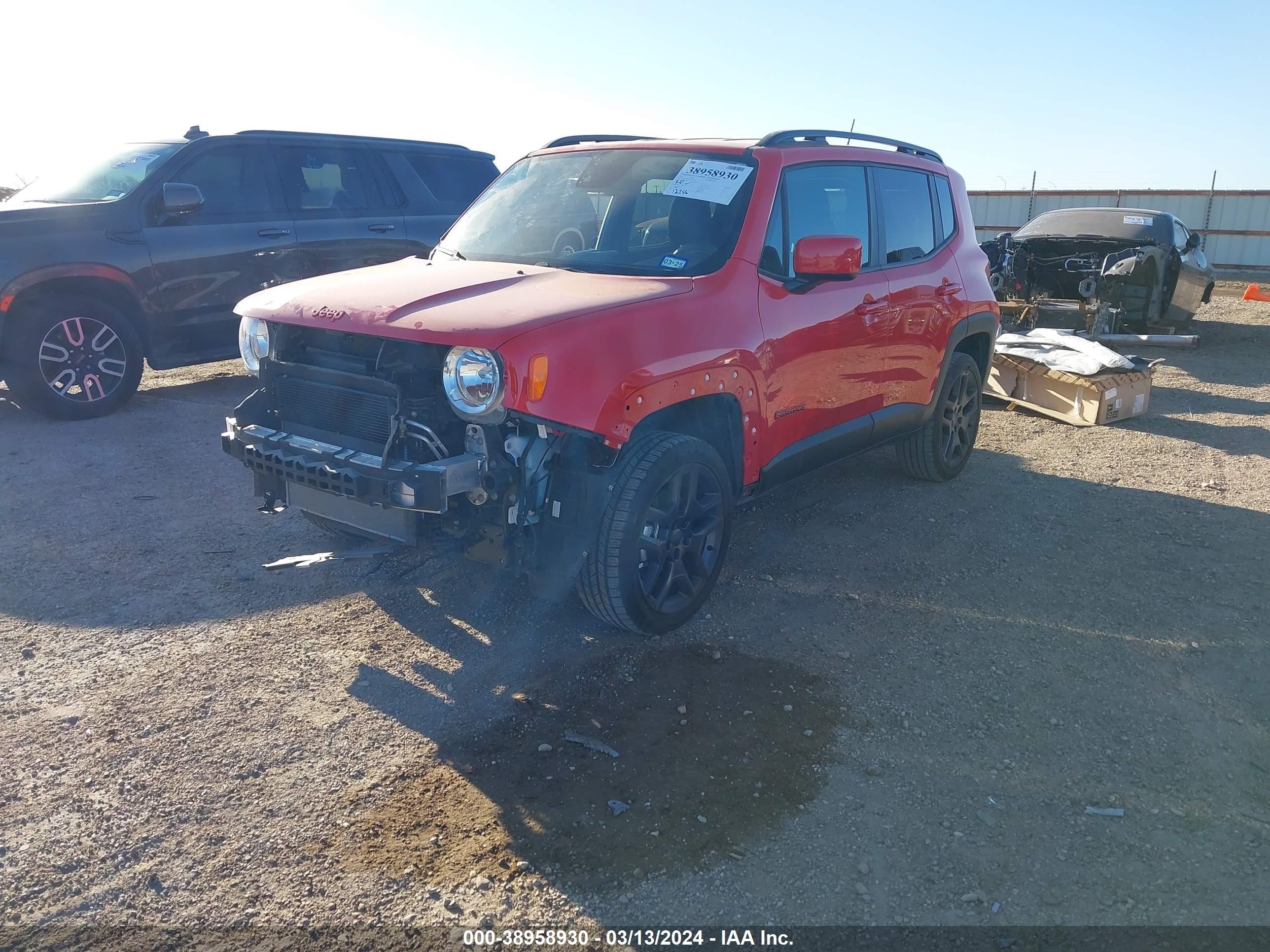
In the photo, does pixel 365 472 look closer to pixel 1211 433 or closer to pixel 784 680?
pixel 784 680

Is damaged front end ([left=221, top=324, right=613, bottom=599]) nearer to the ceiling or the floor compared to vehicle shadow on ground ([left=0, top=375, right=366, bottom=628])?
nearer to the ceiling

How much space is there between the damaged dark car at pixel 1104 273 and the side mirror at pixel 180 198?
892 centimetres

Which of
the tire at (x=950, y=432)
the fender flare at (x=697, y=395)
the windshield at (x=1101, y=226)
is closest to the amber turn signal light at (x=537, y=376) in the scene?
the fender flare at (x=697, y=395)

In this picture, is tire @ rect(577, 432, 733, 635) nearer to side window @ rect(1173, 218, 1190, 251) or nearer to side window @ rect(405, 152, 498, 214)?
side window @ rect(405, 152, 498, 214)

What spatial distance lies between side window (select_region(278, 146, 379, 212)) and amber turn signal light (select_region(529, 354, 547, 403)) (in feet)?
18.7

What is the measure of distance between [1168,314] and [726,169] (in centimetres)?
974

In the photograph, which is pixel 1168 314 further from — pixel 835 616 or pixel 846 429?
pixel 835 616

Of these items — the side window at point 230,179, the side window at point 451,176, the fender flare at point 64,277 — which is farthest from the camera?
the side window at point 451,176

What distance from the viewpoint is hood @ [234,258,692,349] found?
10.8 feet

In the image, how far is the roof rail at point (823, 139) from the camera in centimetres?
455

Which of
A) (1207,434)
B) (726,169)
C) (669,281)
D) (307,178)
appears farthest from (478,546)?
(1207,434)

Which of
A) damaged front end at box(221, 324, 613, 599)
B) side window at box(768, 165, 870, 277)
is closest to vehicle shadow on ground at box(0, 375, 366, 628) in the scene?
damaged front end at box(221, 324, 613, 599)

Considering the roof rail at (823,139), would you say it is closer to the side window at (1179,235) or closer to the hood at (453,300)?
the hood at (453,300)

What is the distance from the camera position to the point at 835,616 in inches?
169
